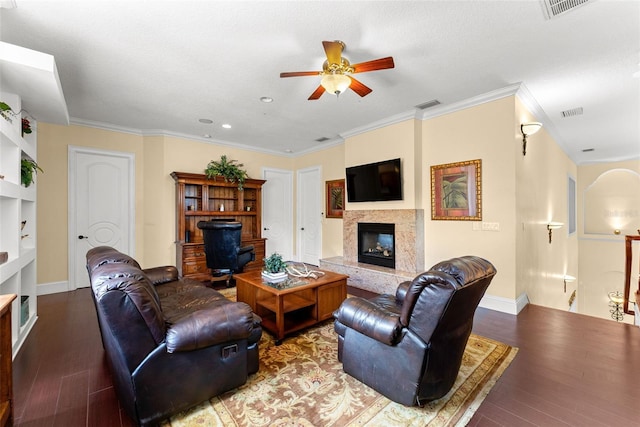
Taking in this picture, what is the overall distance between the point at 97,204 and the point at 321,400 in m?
4.85

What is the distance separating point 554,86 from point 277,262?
393cm

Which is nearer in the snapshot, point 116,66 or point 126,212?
point 116,66

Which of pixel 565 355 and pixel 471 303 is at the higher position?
pixel 471 303

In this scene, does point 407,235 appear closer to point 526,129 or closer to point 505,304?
point 505,304

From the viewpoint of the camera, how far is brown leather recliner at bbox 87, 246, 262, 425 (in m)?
1.45

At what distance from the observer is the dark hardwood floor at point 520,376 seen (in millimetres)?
1704

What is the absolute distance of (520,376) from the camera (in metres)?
2.12

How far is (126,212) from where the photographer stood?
480 centimetres

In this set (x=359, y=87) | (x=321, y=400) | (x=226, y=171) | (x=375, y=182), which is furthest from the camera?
(x=226, y=171)

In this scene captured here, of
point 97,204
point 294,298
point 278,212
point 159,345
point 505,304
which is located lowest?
point 505,304

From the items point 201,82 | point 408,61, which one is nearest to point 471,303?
point 408,61

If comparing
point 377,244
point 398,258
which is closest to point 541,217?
point 398,258

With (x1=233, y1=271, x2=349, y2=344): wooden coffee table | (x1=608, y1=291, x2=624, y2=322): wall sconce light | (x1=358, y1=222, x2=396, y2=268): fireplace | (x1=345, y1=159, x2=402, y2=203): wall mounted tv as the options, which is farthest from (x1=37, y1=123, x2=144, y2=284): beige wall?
(x1=608, y1=291, x2=624, y2=322): wall sconce light

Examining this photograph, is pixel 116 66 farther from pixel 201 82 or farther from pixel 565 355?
pixel 565 355
